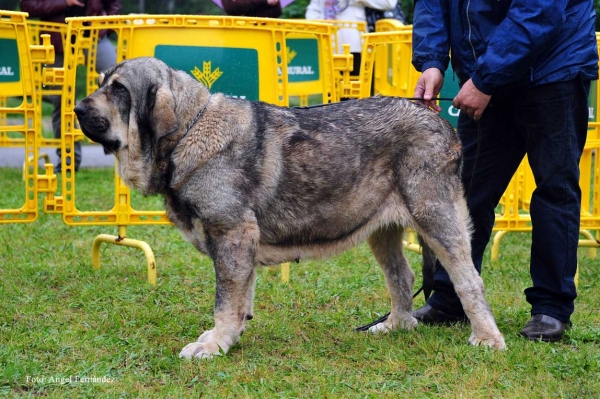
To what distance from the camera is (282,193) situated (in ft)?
14.7

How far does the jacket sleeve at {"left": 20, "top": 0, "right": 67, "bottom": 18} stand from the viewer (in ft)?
33.0

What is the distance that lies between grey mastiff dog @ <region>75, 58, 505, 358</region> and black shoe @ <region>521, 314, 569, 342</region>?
1.04ft

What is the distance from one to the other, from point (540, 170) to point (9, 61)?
512 centimetres

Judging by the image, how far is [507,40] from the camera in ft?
14.1

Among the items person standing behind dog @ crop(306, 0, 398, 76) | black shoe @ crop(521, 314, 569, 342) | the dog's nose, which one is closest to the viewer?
the dog's nose

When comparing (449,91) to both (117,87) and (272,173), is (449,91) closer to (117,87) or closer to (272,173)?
(272,173)

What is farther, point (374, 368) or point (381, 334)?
point (381, 334)

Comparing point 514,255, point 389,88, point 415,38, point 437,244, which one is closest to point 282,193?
point 437,244

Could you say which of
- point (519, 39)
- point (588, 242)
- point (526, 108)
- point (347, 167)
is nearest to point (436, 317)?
point (347, 167)

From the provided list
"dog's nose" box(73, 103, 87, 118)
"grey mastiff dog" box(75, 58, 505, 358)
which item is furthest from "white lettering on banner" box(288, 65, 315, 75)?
"dog's nose" box(73, 103, 87, 118)

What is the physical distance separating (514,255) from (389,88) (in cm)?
198

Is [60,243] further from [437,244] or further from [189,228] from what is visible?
[437,244]

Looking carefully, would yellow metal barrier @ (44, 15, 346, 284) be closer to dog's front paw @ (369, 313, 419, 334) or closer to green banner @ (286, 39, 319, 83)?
dog's front paw @ (369, 313, 419, 334)

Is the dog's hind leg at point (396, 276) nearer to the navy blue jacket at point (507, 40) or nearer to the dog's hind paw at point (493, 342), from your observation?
the dog's hind paw at point (493, 342)
